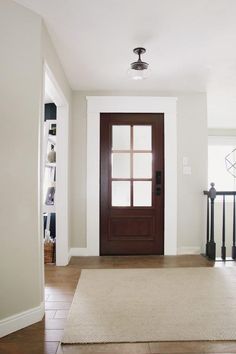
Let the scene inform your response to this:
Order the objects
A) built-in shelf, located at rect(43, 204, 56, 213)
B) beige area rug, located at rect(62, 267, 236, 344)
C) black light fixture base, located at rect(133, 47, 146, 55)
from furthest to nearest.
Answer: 1. built-in shelf, located at rect(43, 204, 56, 213)
2. black light fixture base, located at rect(133, 47, 146, 55)
3. beige area rug, located at rect(62, 267, 236, 344)

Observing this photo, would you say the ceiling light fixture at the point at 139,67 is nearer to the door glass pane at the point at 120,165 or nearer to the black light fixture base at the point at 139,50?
the black light fixture base at the point at 139,50

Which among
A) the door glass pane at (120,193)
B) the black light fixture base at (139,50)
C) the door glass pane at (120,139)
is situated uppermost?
the black light fixture base at (139,50)

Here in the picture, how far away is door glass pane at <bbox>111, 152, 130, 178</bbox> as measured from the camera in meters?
3.91

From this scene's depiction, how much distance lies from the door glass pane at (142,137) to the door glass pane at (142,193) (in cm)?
49

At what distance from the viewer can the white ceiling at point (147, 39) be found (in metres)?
2.02

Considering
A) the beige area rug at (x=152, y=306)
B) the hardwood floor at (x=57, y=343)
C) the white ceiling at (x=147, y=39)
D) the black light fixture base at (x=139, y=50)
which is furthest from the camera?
the black light fixture base at (x=139, y=50)

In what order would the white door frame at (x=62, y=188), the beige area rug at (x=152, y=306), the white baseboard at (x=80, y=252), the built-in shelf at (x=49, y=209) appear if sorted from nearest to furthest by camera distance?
1. the beige area rug at (x=152, y=306)
2. the white door frame at (x=62, y=188)
3. the built-in shelf at (x=49, y=209)
4. the white baseboard at (x=80, y=252)

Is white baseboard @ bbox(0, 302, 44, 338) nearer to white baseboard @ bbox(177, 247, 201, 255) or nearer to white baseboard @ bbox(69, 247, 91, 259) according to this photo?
white baseboard @ bbox(69, 247, 91, 259)

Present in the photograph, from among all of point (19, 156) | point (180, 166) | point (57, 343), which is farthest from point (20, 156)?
point (180, 166)

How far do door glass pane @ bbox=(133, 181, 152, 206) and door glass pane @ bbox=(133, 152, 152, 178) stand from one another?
0.11m

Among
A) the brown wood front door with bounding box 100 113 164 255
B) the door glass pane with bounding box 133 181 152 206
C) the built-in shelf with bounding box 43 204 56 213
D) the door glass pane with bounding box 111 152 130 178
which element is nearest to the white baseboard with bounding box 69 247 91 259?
the brown wood front door with bounding box 100 113 164 255

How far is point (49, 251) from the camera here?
346cm

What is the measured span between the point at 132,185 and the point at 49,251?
4.49 feet

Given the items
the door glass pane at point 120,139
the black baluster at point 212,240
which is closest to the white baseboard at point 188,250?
the black baluster at point 212,240
